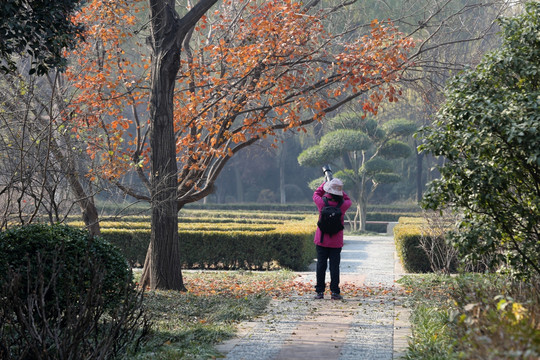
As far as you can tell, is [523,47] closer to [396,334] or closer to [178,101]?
[396,334]

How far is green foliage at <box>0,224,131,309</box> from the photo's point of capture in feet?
16.8

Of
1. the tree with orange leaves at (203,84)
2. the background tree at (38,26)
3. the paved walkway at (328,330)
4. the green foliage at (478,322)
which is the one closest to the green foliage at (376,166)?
the tree with orange leaves at (203,84)

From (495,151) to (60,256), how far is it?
3726mm

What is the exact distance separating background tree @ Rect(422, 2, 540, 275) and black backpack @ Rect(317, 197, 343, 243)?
2.03 m

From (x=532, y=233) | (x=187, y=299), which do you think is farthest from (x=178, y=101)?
(x=532, y=233)

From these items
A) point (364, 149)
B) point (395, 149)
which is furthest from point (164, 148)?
point (395, 149)

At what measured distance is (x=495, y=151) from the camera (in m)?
5.12

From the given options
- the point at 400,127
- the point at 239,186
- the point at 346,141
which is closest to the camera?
the point at 346,141

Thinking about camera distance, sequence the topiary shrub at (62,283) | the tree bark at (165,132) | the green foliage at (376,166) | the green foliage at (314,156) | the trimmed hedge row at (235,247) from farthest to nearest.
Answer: the green foliage at (314,156)
the green foliage at (376,166)
the trimmed hedge row at (235,247)
the tree bark at (165,132)
the topiary shrub at (62,283)

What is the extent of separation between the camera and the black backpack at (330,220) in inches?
298

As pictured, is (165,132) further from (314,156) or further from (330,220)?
(314,156)

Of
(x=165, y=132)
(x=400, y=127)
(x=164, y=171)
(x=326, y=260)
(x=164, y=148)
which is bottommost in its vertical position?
(x=326, y=260)

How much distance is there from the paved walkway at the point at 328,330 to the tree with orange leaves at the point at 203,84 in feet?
7.50

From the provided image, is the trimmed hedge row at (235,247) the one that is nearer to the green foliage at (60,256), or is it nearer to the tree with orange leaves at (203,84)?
the tree with orange leaves at (203,84)
